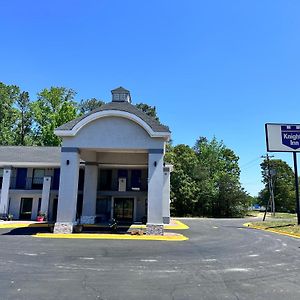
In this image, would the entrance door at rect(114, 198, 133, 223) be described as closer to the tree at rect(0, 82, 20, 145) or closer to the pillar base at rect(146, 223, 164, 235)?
the pillar base at rect(146, 223, 164, 235)

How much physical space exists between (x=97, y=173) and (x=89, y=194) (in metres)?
2.04

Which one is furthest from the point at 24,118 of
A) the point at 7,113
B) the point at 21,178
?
the point at 21,178

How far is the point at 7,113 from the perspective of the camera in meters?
48.6

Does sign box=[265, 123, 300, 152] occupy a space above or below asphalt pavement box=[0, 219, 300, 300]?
above

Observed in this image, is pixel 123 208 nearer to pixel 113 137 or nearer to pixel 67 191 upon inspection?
pixel 67 191

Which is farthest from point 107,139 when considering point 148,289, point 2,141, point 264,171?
point 264,171

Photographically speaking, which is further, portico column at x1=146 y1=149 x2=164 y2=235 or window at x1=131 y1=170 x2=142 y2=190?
window at x1=131 y1=170 x2=142 y2=190

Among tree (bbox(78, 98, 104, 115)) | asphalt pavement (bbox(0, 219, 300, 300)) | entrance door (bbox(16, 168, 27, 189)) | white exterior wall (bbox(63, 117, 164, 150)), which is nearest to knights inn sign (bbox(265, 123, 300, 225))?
white exterior wall (bbox(63, 117, 164, 150))

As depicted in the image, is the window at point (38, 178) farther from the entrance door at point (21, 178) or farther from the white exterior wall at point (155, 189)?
the white exterior wall at point (155, 189)

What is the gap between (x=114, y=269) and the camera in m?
8.54

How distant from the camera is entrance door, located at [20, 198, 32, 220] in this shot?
1089 inches

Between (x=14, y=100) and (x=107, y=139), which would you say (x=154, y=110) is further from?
(x=107, y=139)

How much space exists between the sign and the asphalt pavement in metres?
15.2

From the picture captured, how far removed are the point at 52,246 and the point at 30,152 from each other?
19.8 m
